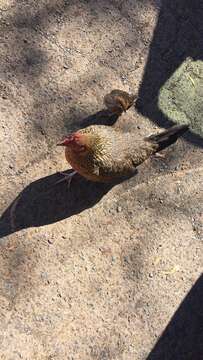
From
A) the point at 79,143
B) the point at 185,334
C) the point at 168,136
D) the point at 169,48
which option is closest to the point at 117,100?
the point at 168,136

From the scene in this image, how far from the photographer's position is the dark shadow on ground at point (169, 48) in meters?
5.16

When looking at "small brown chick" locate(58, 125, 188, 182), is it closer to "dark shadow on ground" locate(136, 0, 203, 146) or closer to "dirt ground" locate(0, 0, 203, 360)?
"dirt ground" locate(0, 0, 203, 360)

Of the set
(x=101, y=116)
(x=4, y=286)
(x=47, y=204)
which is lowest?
(x=4, y=286)

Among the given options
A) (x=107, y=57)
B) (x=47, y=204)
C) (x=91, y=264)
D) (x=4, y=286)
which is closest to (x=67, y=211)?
(x=47, y=204)

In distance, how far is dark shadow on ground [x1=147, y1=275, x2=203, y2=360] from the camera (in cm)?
435

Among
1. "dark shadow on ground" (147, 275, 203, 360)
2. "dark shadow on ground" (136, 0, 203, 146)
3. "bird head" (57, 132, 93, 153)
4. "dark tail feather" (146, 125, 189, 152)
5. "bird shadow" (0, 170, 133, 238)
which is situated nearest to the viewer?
"bird head" (57, 132, 93, 153)

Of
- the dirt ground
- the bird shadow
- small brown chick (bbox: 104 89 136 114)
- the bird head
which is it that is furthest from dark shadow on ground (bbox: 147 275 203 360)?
small brown chick (bbox: 104 89 136 114)

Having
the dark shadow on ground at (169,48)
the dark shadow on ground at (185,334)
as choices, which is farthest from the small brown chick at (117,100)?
the dark shadow on ground at (185,334)

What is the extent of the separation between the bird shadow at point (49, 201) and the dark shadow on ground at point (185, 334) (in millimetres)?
1062

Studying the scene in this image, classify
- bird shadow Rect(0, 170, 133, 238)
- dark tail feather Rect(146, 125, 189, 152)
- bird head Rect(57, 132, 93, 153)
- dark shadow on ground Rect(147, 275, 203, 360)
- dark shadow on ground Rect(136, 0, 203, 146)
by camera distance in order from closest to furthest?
bird head Rect(57, 132, 93, 153) < dark shadow on ground Rect(147, 275, 203, 360) < bird shadow Rect(0, 170, 133, 238) < dark tail feather Rect(146, 125, 189, 152) < dark shadow on ground Rect(136, 0, 203, 146)

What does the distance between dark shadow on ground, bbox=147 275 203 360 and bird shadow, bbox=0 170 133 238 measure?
1.06 meters

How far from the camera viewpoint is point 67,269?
14.5ft

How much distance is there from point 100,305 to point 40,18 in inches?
100

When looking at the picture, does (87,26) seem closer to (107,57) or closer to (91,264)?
(107,57)
